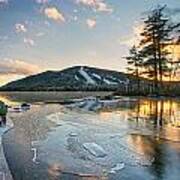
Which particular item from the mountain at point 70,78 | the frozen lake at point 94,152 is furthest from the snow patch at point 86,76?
the frozen lake at point 94,152

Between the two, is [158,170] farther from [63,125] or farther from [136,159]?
[63,125]

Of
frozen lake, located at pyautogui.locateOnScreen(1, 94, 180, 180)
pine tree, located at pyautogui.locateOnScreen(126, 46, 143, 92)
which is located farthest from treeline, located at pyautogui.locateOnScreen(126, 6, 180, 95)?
frozen lake, located at pyautogui.locateOnScreen(1, 94, 180, 180)

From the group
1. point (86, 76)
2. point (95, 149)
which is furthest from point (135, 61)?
point (86, 76)

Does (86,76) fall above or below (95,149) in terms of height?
above

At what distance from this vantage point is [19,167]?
393 inches

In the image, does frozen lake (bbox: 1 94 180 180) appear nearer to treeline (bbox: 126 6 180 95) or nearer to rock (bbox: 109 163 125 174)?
rock (bbox: 109 163 125 174)

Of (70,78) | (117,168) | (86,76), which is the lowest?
(117,168)

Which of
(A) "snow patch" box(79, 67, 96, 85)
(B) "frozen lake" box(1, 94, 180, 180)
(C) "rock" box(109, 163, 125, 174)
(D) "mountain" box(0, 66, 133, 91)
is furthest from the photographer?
(A) "snow patch" box(79, 67, 96, 85)

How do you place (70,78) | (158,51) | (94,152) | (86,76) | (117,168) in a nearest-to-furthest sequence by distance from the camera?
(117,168) < (94,152) < (158,51) < (86,76) < (70,78)

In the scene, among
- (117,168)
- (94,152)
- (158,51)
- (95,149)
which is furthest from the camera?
(158,51)

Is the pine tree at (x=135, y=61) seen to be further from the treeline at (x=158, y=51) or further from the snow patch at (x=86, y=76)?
the snow patch at (x=86, y=76)

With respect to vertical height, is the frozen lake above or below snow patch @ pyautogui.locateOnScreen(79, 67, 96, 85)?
below

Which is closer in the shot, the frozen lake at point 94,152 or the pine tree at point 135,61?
the frozen lake at point 94,152

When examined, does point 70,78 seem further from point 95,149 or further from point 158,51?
point 95,149
